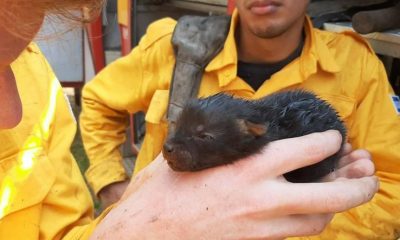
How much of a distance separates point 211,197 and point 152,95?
4.60 feet

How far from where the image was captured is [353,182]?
122 cm

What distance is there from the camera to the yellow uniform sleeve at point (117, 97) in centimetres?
245

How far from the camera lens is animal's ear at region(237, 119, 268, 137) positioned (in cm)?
127

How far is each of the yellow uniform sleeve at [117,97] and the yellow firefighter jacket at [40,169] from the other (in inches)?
32.7

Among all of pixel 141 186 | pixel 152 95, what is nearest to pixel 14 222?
pixel 141 186

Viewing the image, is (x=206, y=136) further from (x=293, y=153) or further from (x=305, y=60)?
(x=305, y=60)

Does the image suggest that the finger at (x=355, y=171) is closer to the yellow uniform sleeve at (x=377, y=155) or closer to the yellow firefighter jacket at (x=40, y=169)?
the yellow uniform sleeve at (x=377, y=155)

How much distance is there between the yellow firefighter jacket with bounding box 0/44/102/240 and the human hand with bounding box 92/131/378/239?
26cm

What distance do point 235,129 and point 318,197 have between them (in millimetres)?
294

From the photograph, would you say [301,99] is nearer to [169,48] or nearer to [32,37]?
[32,37]

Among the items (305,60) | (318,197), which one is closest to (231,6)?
(305,60)

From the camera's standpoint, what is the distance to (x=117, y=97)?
8.37 ft

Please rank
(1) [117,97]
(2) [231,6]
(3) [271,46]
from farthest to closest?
1. (2) [231,6]
2. (1) [117,97]
3. (3) [271,46]

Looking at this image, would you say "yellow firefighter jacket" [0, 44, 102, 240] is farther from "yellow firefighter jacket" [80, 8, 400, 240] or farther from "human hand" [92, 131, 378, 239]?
"yellow firefighter jacket" [80, 8, 400, 240]
